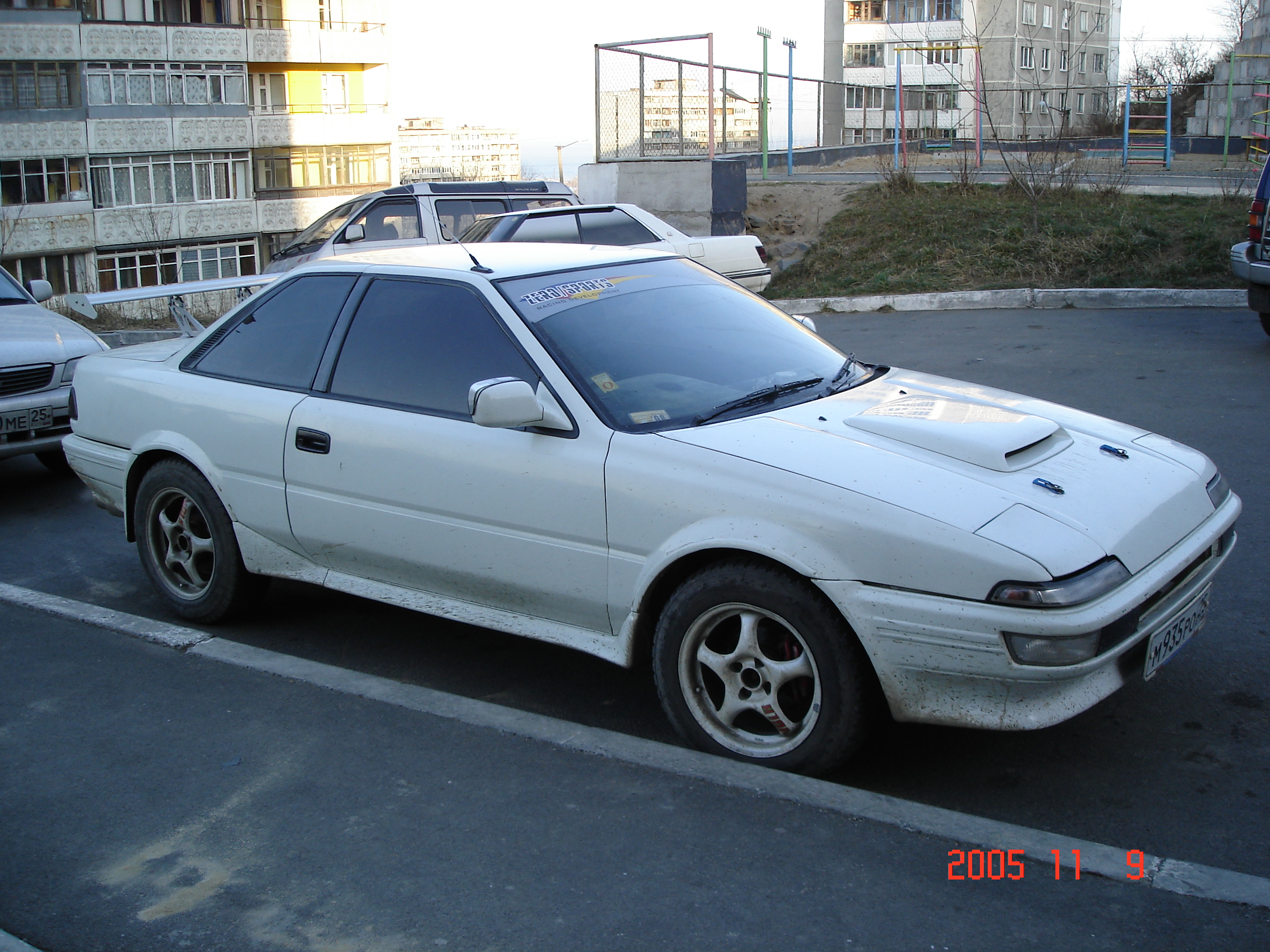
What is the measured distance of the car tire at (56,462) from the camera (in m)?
7.71

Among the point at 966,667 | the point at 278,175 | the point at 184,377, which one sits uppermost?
the point at 278,175

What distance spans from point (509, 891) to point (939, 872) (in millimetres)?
1058

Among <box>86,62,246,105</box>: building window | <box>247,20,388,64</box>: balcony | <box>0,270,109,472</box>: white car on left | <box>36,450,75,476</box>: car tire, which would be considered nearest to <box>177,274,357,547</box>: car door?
<box>0,270,109,472</box>: white car on left

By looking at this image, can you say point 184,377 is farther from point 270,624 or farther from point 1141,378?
point 1141,378

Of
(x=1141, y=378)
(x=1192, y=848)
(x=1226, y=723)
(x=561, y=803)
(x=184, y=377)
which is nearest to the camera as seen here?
(x=1192, y=848)

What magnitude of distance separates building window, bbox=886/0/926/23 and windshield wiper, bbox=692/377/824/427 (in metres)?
77.4

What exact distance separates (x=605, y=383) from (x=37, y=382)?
5018mm

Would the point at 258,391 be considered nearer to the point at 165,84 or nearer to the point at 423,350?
the point at 423,350

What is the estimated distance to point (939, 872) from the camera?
2805 millimetres

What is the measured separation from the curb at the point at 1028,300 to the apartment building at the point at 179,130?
42249 millimetres

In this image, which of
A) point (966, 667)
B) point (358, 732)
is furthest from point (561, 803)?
point (966, 667)

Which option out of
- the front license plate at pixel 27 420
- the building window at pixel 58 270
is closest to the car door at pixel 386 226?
the front license plate at pixel 27 420

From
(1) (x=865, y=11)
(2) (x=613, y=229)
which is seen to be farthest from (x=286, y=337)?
(1) (x=865, y=11)

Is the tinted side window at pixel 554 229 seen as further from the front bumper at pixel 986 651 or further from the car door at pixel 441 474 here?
the front bumper at pixel 986 651
